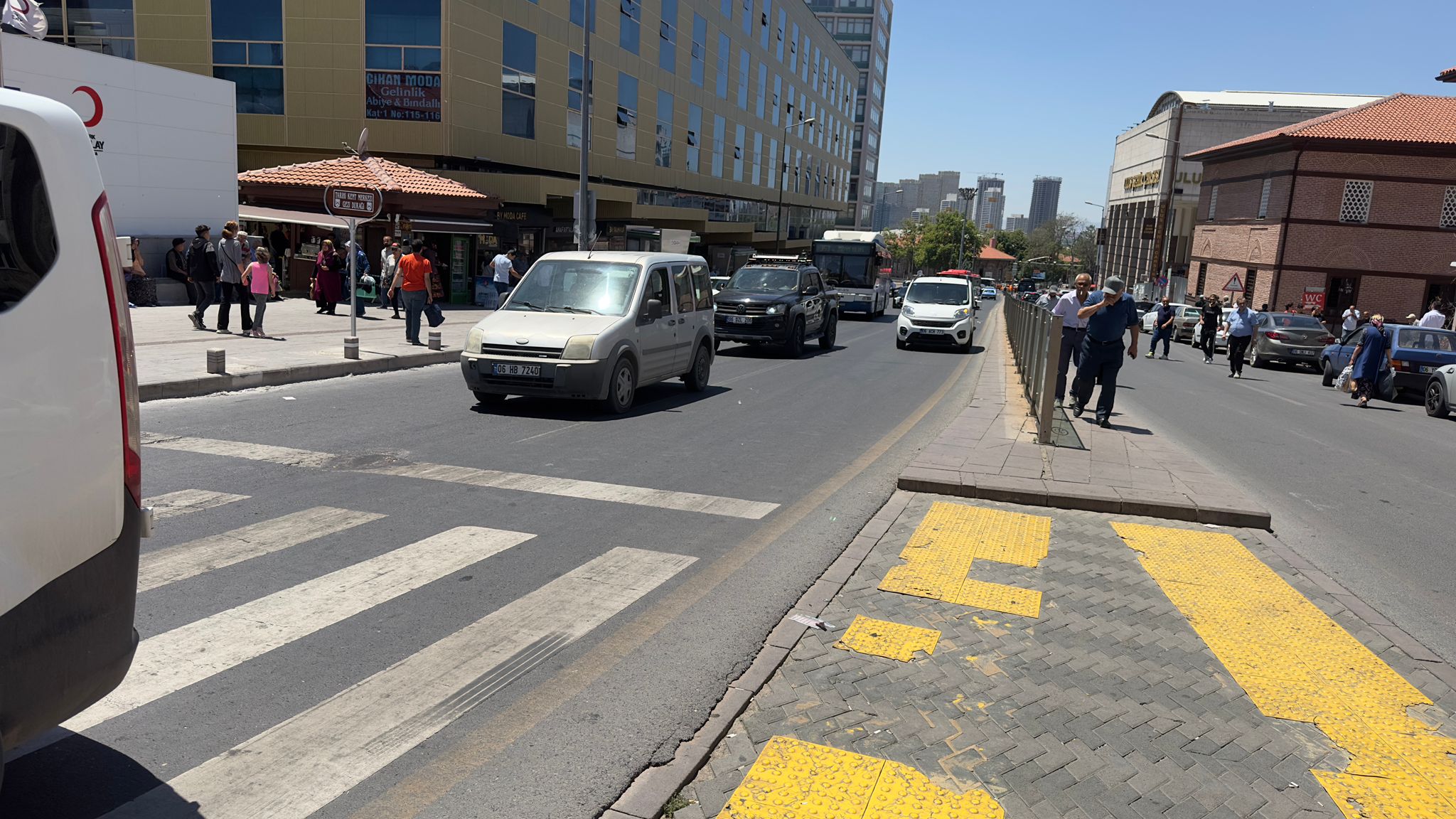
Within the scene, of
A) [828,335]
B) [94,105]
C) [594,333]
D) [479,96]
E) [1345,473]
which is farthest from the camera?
[479,96]

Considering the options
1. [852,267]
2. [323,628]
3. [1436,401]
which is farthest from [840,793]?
[852,267]

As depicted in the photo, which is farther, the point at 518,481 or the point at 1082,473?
the point at 1082,473

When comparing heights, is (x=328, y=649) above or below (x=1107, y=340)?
below

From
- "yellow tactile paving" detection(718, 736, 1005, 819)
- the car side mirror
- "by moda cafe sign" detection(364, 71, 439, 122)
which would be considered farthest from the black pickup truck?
"yellow tactile paving" detection(718, 736, 1005, 819)

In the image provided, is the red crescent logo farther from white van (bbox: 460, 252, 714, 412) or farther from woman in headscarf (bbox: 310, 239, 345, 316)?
white van (bbox: 460, 252, 714, 412)

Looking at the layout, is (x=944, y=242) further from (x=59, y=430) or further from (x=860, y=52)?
(x=59, y=430)

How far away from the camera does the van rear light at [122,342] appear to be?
109 inches

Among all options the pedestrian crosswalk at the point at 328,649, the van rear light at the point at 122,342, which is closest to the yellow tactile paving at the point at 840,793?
the pedestrian crosswalk at the point at 328,649

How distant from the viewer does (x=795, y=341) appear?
19.9m

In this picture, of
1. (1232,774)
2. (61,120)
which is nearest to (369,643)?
(61,120)

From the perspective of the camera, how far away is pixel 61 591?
261 cm

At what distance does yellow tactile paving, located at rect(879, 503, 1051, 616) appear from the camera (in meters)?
5.32

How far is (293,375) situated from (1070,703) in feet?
36.2

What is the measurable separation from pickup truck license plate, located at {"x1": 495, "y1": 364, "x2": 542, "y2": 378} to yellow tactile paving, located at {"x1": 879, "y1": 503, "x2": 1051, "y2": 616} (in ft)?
16.1
